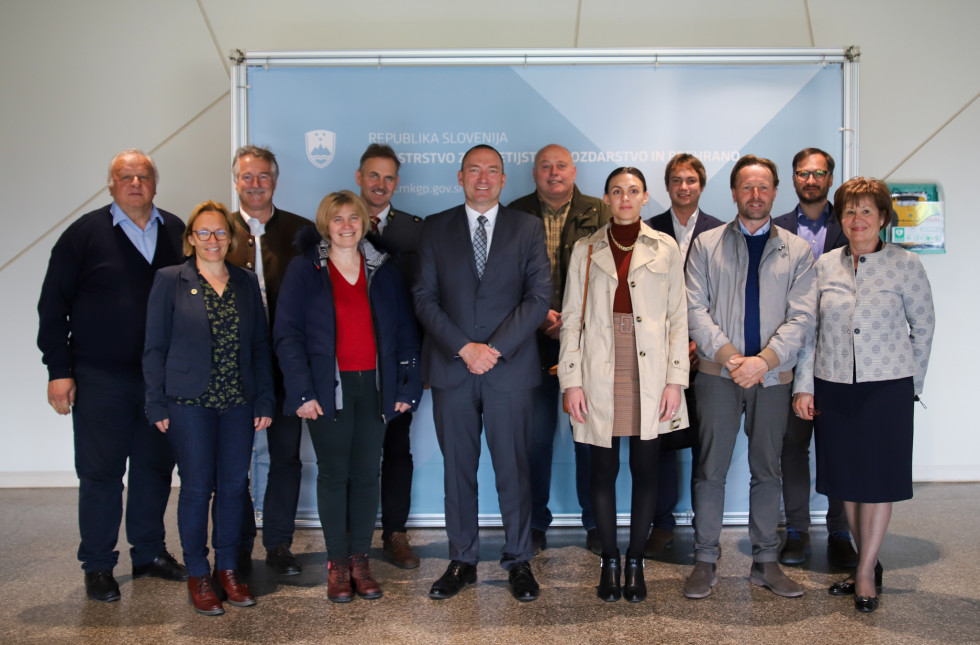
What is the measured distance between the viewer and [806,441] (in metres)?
3.50

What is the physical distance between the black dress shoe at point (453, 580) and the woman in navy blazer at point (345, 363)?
26cm

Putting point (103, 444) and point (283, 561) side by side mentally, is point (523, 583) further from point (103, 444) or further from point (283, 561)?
point (103, 444)

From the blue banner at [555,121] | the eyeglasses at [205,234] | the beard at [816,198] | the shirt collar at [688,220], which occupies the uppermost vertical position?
the blue banner at [555,121]

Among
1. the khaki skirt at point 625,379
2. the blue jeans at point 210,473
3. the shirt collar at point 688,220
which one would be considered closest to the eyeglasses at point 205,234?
the blue jeans at point 210,473

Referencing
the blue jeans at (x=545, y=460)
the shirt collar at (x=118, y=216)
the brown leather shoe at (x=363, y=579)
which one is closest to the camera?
the brown leather shoe at (x=363, y=579)

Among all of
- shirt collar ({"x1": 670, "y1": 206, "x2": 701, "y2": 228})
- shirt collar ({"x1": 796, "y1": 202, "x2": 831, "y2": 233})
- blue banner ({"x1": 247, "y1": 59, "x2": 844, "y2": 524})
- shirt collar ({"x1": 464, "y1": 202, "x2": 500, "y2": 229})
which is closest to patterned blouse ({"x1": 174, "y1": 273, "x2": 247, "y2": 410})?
shirt collar ({"x1": 464, "y1": 202, "x2": 500, "y2": 229})

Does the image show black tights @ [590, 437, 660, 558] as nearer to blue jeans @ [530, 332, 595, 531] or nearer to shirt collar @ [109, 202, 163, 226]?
blue jeans @ [530, 332, 595, 531]

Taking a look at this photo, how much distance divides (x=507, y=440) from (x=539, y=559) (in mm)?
804

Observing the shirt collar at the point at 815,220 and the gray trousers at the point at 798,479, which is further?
the shirt collar at the point at 815,220

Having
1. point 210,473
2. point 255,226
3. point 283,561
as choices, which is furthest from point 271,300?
point 283,561

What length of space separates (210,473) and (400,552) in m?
1.04

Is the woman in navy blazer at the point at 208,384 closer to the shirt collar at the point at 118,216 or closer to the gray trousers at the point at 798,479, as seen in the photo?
the shirt collar at the point at 118,216

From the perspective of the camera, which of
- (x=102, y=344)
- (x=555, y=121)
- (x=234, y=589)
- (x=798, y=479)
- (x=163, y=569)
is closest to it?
(x=234, y=589)

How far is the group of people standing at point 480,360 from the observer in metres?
3.04
